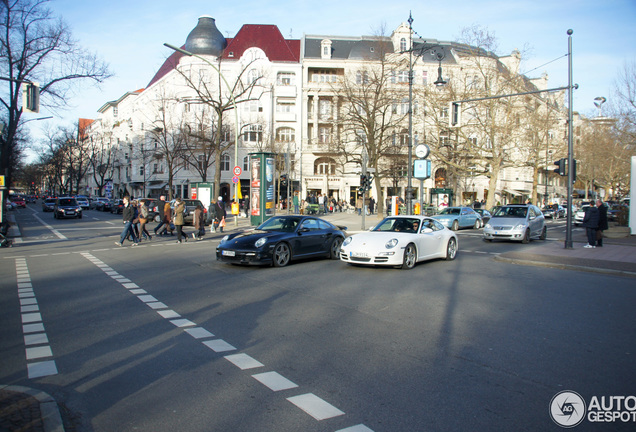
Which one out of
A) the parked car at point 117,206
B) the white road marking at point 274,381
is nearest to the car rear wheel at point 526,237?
the white road marking at point 274,381

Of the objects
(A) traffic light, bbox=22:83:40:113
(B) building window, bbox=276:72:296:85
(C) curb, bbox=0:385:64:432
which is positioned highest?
(B) building window, bbox=276:72:296:85

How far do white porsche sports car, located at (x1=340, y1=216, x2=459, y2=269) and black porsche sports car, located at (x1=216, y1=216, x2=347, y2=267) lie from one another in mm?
1297

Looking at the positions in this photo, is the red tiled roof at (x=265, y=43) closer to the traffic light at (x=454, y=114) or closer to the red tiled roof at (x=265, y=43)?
the red tiled roof at (x=265, y=43)

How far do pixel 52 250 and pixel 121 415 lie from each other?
15.2 meters

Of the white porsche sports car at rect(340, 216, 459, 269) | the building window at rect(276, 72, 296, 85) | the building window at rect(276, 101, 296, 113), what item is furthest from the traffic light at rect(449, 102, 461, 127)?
the building window at rect(276, 72, 296, 85)

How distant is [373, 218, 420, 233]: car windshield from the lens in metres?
13.1

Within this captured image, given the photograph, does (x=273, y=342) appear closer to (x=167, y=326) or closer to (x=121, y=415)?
(x=167, y=326)

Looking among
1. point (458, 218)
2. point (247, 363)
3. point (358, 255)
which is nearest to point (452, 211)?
point (458, 218)

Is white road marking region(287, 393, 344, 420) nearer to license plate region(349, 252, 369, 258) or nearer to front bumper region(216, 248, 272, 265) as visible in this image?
license plate region(349, 252, 369, 258)

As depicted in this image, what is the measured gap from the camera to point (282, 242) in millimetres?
12711

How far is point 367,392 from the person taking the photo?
4.42 meters

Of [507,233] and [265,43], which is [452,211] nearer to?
[507,233]

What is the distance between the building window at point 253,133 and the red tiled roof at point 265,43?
9.18 meters

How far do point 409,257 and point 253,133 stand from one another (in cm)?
4671
